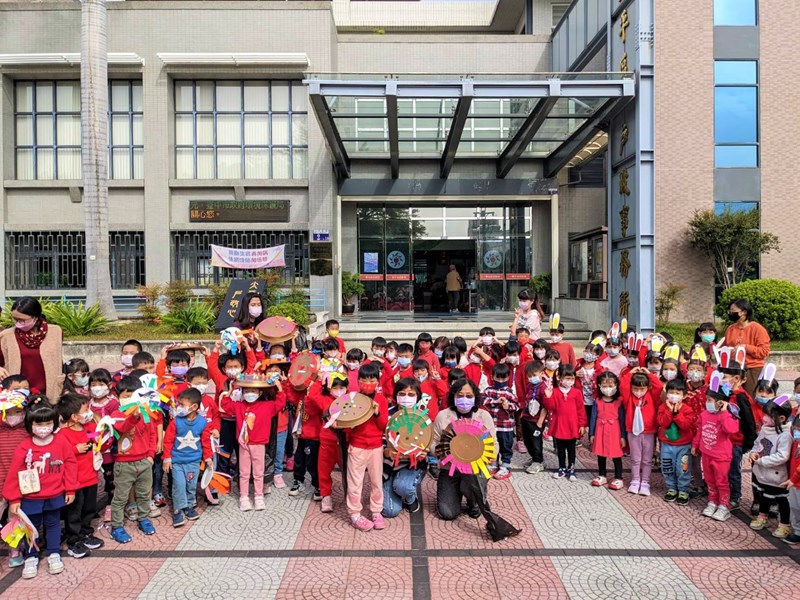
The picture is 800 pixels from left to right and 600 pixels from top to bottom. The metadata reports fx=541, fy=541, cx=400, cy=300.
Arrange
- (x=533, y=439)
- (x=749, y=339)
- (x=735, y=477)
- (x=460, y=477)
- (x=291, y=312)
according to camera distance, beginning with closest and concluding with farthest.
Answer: (x=460, y=477), (x=735, y=477), (x=533, y=439), (x=749, y=339), (x=291, y=312)

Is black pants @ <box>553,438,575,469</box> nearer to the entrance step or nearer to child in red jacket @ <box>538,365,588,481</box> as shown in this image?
child in red jacket @ <box>538,365,588,481</box>

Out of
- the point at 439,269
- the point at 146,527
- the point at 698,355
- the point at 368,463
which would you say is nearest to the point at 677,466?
the point at 698,355

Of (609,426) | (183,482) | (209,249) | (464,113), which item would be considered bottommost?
(183,482)

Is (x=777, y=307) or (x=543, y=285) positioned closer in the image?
(x=777, y=307)

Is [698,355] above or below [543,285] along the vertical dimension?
below

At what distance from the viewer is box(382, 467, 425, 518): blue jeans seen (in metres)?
4.74

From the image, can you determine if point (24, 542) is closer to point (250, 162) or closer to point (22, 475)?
point (22, 475)

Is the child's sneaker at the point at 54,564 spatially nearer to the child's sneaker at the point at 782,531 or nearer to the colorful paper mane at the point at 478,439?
the colorful paper mane at the point at 478,439

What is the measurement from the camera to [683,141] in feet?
46.5

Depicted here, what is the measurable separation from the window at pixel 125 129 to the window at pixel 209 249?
9.13ft

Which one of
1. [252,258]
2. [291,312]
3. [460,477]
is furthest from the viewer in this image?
[252,258]

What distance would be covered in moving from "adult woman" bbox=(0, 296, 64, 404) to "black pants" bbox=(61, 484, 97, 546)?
140cm

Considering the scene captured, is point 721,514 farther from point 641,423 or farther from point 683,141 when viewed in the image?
point 683,141

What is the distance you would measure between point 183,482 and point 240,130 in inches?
627
